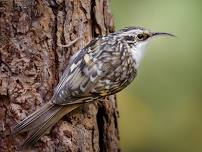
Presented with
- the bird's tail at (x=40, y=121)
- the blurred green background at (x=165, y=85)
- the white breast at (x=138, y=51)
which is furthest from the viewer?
the blurred green background at (x=165, y=85)

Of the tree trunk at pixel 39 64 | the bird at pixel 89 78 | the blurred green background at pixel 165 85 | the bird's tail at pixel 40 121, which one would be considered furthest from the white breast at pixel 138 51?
the blurred green background at pixel 165 85

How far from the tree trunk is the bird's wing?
0.20 ft

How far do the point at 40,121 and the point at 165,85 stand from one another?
7.73ft

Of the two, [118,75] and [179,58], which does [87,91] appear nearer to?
[118,75]

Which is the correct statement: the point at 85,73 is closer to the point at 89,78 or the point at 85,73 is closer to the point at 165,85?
the point at 89,78

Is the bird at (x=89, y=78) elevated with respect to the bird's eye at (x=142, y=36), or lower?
lower

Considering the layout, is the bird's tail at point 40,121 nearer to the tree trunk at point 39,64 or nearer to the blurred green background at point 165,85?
the tree trunk at point 39,64

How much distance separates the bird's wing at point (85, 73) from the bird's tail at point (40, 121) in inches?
1.7

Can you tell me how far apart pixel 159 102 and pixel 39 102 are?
224 cm

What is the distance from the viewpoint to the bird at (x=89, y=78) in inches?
139

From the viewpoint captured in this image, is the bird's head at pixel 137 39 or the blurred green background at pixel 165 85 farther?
the blurred green background at pixel 165 85

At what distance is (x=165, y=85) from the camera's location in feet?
19.0

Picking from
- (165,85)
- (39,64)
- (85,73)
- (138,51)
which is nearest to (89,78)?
(85,73)

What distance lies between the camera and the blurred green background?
564cm
